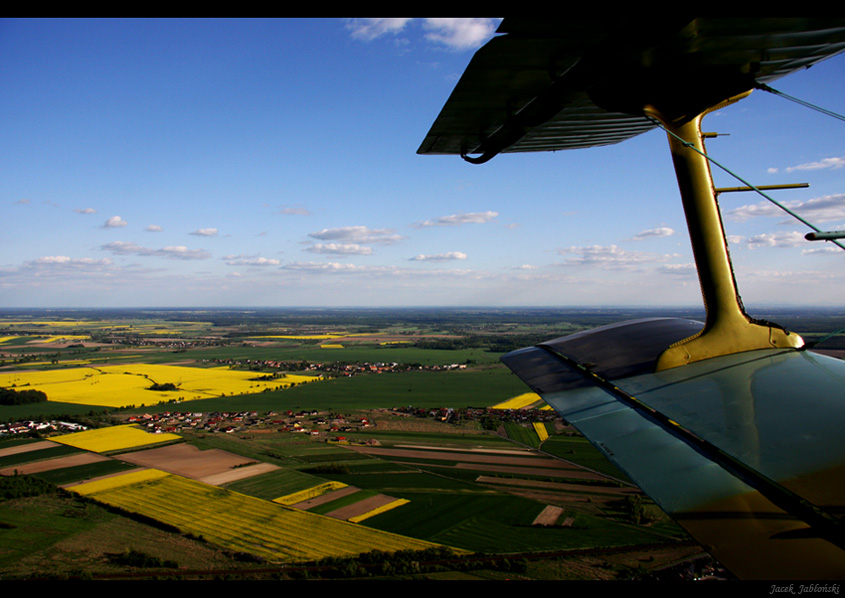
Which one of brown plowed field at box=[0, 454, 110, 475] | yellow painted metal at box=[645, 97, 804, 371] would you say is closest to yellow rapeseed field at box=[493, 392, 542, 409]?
brown plowed field at box=[0, 454, 110, 475]

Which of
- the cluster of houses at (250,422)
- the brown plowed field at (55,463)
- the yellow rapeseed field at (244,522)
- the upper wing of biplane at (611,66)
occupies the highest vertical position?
the upper wing of biplane at (611,66)

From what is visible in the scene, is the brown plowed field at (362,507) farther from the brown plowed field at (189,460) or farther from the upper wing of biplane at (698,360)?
the upper wing of biplane at (698,360)

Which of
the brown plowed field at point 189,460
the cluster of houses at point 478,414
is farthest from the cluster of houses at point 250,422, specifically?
the cluster of houses at point 478,414

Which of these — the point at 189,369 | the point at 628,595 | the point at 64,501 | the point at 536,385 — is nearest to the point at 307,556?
the point at 64,501

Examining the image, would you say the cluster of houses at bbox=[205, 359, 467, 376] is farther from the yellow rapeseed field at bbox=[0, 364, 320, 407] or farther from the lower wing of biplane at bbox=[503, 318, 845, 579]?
the lower wing of biplane at bbox=[503, 318, 845, 579]

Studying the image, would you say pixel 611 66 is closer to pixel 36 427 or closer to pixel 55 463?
pixel 55 463

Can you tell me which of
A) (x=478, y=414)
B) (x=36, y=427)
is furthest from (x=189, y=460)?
(x=478, y=414)
